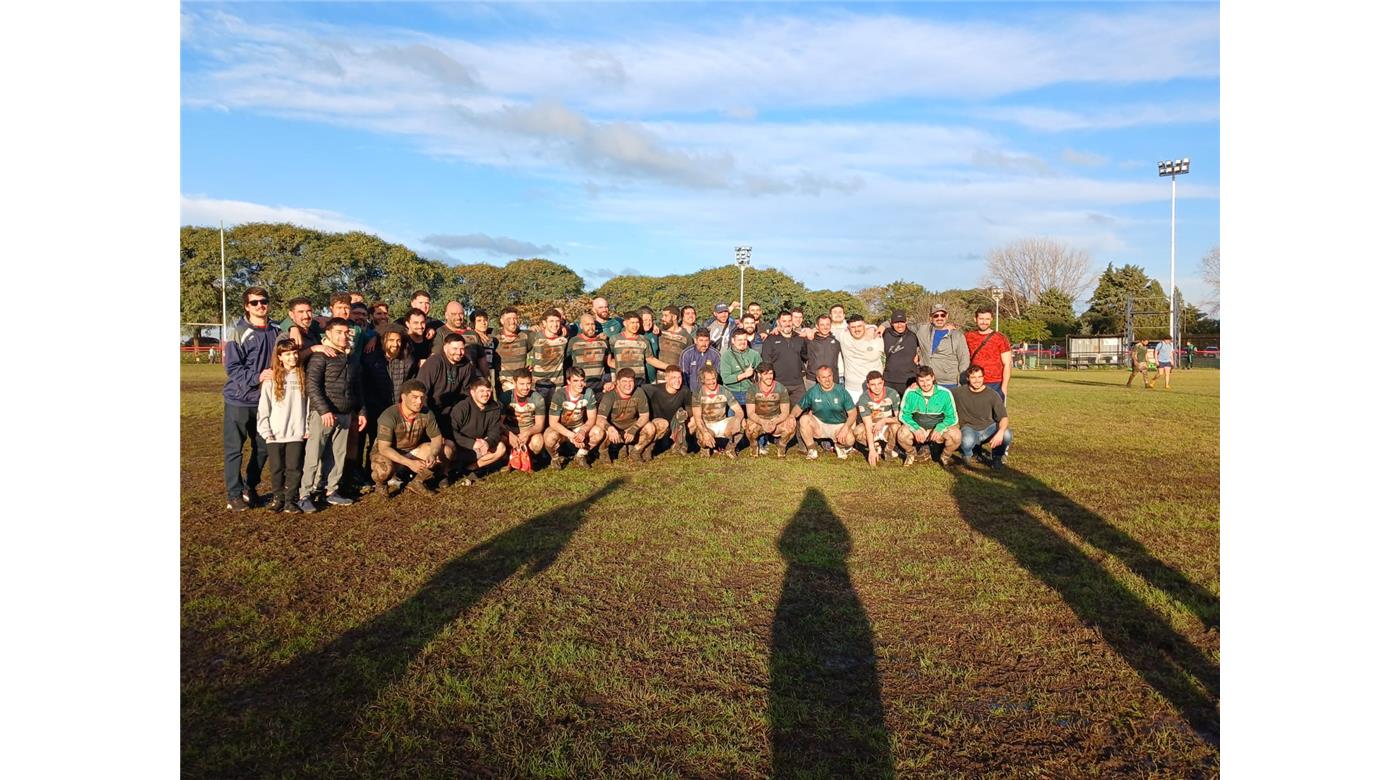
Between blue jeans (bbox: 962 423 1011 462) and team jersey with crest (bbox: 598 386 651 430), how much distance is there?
3.90 meters

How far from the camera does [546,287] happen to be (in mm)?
Result: 53969

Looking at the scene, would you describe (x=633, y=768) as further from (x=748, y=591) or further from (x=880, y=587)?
(x=880, y=587)

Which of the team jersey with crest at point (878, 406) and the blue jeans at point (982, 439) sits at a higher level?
the team jersey with crest at point (878, 406)

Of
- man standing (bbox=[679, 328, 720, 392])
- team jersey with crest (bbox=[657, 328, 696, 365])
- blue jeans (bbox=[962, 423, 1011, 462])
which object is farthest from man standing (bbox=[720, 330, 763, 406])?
blue jeans (bbox=[962, 423, 1011, 462])

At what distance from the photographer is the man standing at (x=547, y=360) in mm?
8758

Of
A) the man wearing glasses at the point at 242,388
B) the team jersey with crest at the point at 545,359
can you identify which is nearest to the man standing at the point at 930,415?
the team jersey with crest at the point at 545,359

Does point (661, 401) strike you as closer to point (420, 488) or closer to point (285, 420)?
point (420, 488)

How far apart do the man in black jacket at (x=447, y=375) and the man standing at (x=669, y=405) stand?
223 cm

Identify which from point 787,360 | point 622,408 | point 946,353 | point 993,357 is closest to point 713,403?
point 622,408

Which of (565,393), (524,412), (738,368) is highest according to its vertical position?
(738,368)

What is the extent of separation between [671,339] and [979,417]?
4.03 meters

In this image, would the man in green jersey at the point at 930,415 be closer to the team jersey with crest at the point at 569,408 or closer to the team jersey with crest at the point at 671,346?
the team jersey with crest at the point at 671,346

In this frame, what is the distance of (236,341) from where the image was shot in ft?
21.7

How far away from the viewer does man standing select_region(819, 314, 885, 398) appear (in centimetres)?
970
